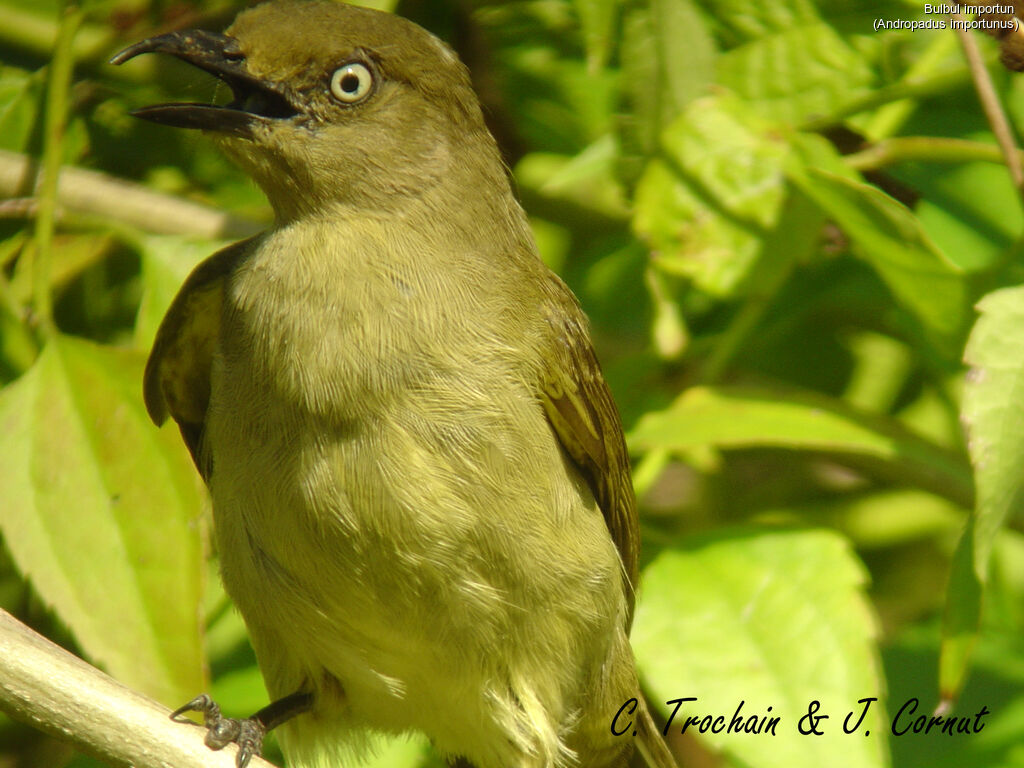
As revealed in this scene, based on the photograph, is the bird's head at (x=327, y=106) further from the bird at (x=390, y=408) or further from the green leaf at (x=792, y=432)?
the green leaf at (x=792, y=432)

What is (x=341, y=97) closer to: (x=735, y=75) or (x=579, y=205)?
(x=735, y=75)

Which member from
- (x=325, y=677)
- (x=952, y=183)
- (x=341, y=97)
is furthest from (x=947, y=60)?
(x=325, y=677)

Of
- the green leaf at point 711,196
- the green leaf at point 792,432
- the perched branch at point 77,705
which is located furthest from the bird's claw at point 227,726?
the green leaf at point 711,196

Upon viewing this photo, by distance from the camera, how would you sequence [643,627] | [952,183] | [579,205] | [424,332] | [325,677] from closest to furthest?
[424,332] < [643,627] < [325,677] < [952,183] < [579,205]

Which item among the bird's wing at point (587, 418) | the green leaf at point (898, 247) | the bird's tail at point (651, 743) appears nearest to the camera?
the green leaf at point (898, 247)

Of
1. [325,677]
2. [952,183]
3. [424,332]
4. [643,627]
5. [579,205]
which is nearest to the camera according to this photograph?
[424,332]

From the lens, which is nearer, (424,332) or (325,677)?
(424,332)

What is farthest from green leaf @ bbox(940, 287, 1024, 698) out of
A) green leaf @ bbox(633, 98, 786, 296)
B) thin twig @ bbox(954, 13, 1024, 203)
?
green leaf @ bbox(633, 98, 786, 296)
